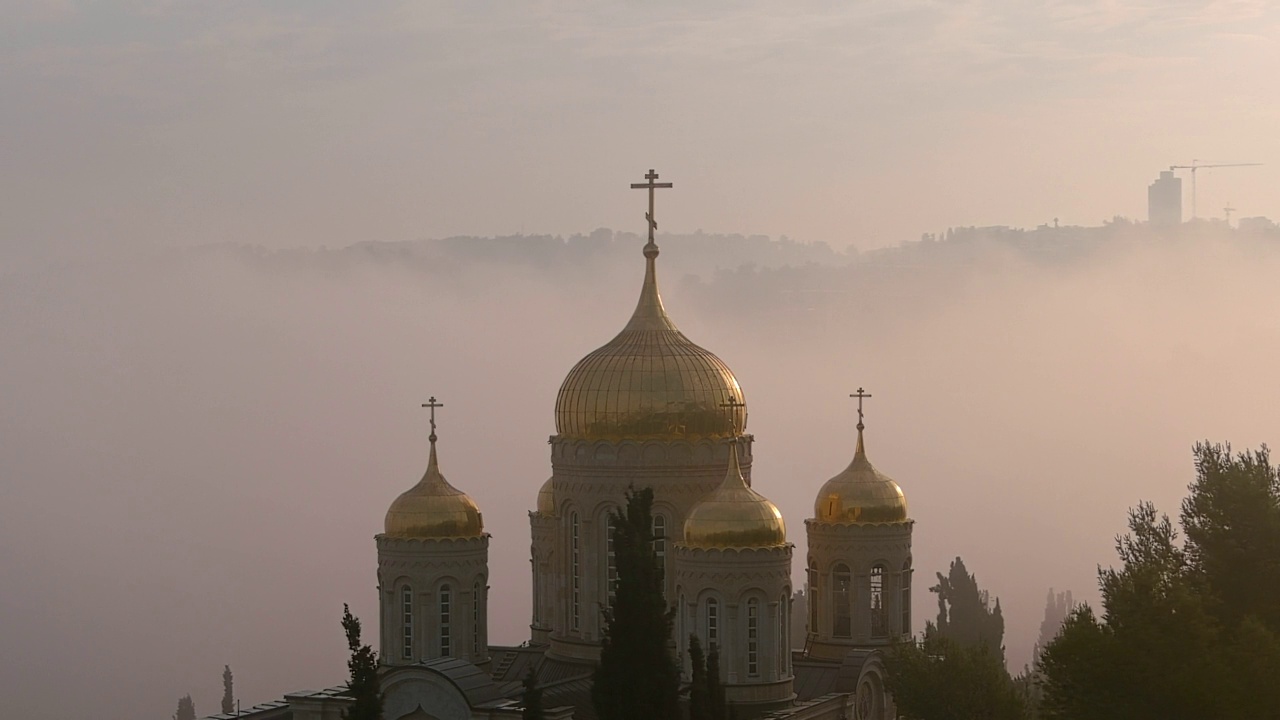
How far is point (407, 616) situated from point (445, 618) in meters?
0.76

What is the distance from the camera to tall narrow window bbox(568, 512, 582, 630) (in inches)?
1614

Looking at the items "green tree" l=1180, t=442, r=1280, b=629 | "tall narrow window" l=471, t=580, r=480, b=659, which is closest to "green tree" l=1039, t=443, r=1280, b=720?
"green tree" l=1180, t=442, r=1280, b=629

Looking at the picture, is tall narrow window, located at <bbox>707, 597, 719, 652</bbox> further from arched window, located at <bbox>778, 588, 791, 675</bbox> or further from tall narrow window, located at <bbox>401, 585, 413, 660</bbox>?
tall narrow window, located at <bbox>401, 585, 413, 660</bbox>

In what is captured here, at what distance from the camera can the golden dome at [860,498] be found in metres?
42.4

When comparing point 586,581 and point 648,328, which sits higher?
point 648,328

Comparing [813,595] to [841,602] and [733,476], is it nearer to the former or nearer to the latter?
[841,602]

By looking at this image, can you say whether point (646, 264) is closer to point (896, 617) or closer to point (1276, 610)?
point (896, 617)

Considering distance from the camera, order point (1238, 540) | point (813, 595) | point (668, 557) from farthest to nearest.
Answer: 1. point (813, 595)
2. point (668, 557)
3. point (1238, 540)

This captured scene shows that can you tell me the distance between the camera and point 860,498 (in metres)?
42.4

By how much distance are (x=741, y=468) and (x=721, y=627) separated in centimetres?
439

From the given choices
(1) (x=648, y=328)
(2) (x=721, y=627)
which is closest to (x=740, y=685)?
(2) (x=721, y=627)

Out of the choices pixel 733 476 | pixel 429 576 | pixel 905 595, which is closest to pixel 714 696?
pixel 733 476

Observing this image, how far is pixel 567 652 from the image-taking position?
4109 cm

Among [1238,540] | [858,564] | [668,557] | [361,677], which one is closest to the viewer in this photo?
[361,677]
